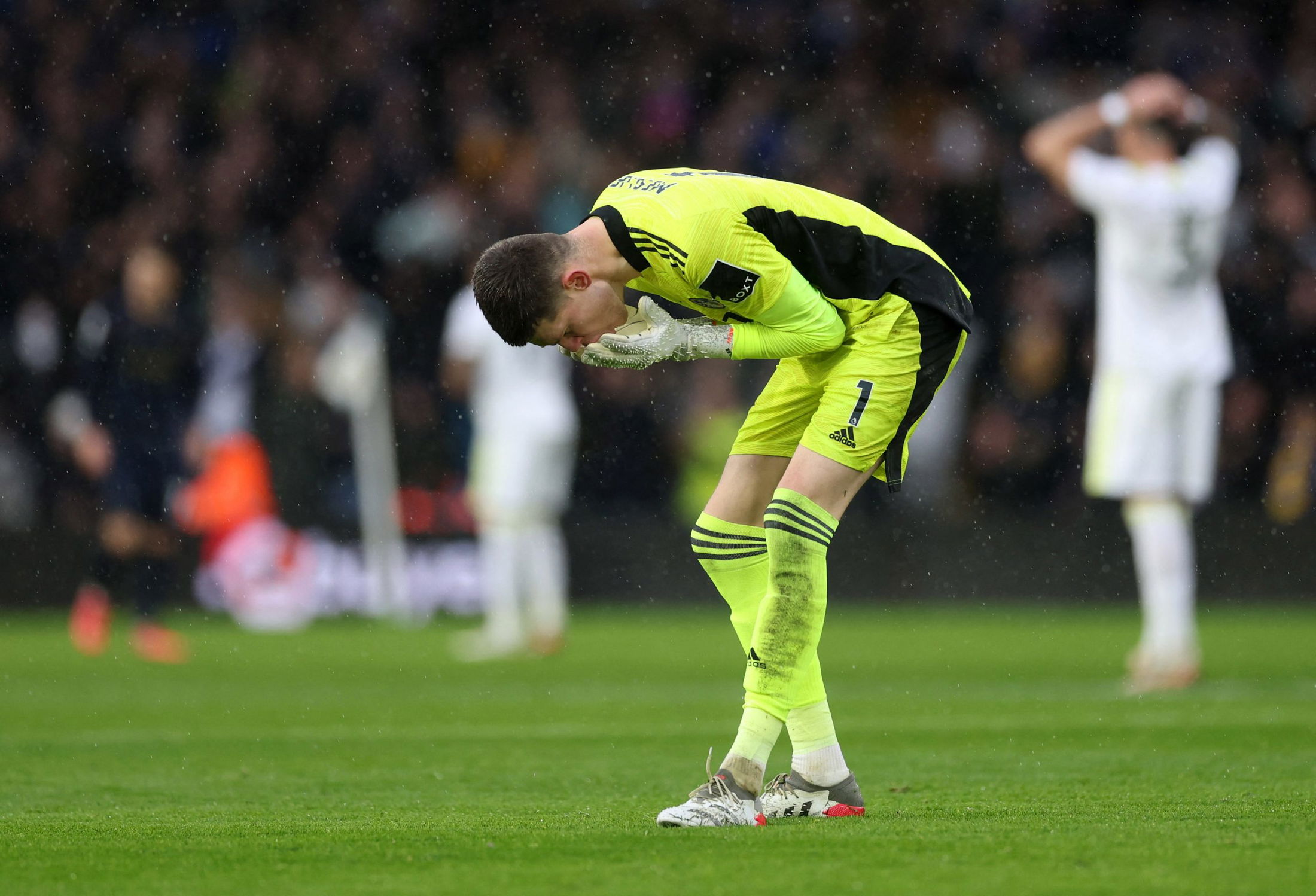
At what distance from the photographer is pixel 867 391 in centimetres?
470

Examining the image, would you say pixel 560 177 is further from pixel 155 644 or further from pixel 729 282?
pixel 729 282

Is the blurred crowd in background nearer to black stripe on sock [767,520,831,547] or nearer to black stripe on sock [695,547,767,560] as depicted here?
black stripe on sock [695,547,767,560]

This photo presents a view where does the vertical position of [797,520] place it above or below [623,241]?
below

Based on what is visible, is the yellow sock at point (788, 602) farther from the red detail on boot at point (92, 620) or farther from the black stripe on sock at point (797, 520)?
the red detail on boot at point (92, 620)

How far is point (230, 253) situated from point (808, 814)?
494 inches

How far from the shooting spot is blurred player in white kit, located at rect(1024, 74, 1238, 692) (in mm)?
8781

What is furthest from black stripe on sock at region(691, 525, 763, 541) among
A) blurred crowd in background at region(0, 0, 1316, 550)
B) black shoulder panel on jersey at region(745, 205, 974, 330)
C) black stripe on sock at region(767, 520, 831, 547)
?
blurred crowd in background at region(0, 0, 1316, 550)

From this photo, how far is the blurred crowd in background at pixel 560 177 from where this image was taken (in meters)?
14.5

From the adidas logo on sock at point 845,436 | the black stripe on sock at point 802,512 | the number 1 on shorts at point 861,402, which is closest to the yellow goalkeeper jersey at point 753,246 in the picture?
the number 1 on shorts at point 861,402

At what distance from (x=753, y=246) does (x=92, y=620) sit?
26.5 feet

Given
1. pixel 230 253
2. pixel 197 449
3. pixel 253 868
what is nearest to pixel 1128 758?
pixel 253 868

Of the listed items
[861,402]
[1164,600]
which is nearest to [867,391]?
[861,402]

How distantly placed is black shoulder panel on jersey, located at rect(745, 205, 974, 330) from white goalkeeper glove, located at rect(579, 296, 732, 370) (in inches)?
13.0

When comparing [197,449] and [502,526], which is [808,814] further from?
[197,449]
